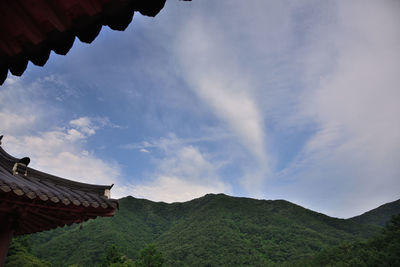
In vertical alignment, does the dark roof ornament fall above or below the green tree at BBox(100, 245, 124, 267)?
above

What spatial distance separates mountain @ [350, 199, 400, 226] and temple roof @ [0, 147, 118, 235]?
72.0 m

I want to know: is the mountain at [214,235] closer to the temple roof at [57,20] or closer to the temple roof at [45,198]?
the temple roof at [45,198]

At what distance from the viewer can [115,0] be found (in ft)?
3.52

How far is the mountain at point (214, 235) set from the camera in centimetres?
3747

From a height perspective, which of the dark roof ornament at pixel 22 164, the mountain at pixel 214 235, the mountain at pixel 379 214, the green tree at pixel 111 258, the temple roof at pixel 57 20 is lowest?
the green tree at pixel 111 258

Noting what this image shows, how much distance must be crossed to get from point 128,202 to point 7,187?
243 feet

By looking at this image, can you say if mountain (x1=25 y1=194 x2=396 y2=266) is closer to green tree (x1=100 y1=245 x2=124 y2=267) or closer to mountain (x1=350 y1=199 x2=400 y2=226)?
green tree (x1=100 y1=245 x2=124 y2=267)

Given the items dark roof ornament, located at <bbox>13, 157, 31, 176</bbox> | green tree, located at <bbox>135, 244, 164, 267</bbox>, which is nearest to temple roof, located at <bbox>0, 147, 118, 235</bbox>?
dark roof ornament, located at <bbox>13, 157, 31, 176</bbox>

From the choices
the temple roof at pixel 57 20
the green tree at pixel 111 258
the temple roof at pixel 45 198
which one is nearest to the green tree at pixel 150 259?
the green tree at pixel 111 258

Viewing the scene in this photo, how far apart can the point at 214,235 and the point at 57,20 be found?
50597 millimetres

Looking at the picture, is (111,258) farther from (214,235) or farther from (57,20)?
(57,20)

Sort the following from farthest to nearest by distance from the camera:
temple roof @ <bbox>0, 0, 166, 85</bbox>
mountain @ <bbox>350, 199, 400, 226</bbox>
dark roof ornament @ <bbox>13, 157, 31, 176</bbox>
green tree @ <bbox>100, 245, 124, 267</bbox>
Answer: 1. mountain @ <bbox>350, 199, 400, 226</bbox>
2. green tree @ <bbox>100, 245, 124, 267</bbox>
3. dark roof ornament @ <bbox>13, 157, 31, 176</bbox>
4. temple roof @ <bbox>0, 0, 166, 85</bbox>

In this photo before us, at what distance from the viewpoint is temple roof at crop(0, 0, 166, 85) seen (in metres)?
1.12

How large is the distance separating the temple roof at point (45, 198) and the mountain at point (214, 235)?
3734cm
